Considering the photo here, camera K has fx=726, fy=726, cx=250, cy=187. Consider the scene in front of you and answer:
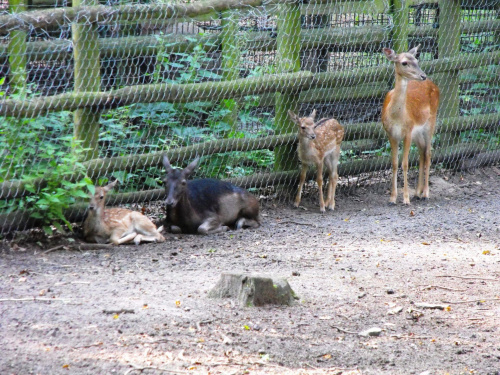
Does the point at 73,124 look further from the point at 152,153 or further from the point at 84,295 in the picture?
the point at 84,295

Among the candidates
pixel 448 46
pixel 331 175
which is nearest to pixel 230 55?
pixel 331 175

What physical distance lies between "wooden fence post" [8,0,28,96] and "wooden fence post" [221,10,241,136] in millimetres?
2267

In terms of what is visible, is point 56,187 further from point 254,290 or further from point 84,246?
point 254,290

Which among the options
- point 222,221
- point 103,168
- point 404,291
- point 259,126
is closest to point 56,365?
point 404,291

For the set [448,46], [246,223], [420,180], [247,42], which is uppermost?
[448,46]

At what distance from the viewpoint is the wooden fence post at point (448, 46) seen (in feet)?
34.2

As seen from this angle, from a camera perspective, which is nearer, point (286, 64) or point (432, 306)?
point (432, 306)

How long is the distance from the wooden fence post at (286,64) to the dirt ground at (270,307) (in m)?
1.11

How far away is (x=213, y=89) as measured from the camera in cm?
806

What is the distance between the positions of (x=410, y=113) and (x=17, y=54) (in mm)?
4977

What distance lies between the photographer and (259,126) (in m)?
9.08

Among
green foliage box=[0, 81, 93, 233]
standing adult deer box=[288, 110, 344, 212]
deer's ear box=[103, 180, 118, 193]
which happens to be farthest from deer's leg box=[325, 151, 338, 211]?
green foliage box=[0, 81, 93, 233]

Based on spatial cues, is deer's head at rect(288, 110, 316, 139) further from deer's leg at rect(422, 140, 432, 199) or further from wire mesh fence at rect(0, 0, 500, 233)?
deer's leg at rect(422, 140, 432, 199)

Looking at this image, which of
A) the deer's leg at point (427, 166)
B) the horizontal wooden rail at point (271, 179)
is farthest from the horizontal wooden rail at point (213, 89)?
the deer's leg at point (427, 166)
